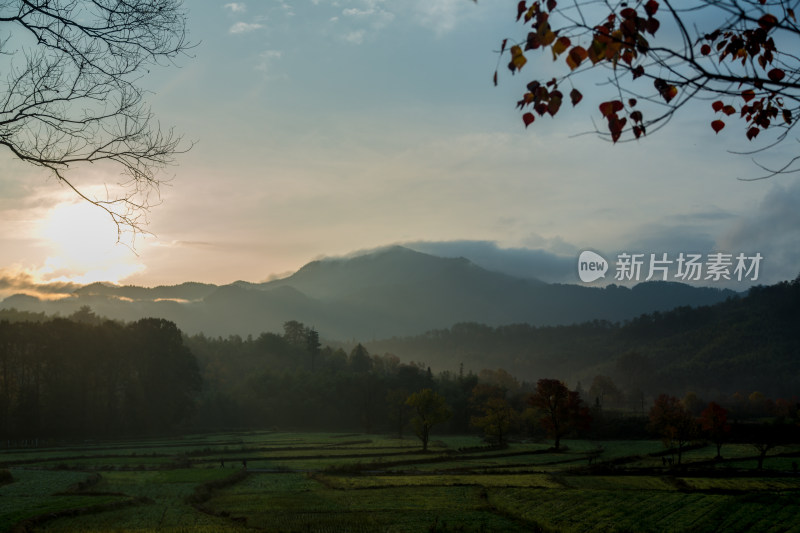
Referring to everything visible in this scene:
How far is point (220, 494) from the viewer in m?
35.8

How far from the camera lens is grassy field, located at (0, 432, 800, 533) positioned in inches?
A: 1018

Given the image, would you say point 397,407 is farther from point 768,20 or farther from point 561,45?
point 561,45

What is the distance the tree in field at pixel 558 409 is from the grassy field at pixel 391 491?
6640 mm

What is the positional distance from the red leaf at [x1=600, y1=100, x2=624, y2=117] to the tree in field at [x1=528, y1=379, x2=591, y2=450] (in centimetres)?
6863

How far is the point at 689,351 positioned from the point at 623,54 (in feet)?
709

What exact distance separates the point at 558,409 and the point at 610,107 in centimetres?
7046

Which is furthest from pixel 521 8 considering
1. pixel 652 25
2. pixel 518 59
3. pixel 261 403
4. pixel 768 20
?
pixel 261 403

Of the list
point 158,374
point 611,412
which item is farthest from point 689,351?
point 158,374

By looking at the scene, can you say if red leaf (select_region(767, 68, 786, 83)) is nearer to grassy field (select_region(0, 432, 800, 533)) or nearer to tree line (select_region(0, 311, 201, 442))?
grassy field (select_region(0, 432, 800, 533))

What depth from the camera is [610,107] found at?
20.4ft

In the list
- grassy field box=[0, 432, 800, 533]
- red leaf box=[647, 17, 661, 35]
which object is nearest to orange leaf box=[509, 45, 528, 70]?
red leaf box=[647, 17, 661, 35]

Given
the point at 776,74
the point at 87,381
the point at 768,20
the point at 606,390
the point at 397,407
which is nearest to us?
the point at 768,20

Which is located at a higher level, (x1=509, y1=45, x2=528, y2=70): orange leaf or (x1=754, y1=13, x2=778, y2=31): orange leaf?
(x1=754, y1=13, x2=778, y2=31): orange leaf

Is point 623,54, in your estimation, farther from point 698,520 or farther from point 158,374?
point 158,374
